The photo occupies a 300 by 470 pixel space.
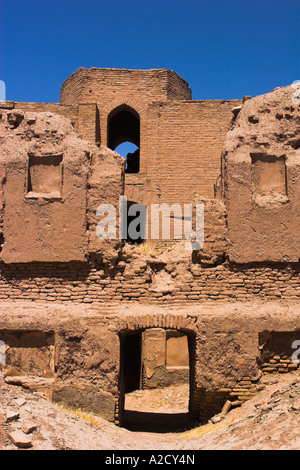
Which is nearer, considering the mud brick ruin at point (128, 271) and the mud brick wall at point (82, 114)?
the mud brick ruin at point (128, 271)

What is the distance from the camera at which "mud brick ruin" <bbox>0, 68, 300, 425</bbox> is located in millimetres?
7074

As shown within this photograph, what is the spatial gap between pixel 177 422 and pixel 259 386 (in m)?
2.75

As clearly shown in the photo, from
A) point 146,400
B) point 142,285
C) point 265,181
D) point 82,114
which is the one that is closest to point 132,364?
point 146,400

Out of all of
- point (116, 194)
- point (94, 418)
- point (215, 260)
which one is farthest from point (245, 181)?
point (94, 418)

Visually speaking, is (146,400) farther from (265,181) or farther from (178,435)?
(265,181)

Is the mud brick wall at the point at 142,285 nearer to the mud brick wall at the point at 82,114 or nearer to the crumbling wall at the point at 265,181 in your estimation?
the crumbling wall at the point at 265,181

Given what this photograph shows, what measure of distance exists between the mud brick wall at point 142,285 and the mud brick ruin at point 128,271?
0.05ft

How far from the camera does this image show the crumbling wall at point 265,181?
7426 millimetres

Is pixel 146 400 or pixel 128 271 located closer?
pixel 128 271

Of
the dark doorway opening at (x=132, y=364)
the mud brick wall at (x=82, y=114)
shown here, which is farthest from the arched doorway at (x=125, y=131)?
the dark doorway opening at (x=132, y=364)


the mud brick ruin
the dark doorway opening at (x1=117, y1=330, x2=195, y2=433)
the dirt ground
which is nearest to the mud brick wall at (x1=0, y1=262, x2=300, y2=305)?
the mud brick ruin

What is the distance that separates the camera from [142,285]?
7.45m

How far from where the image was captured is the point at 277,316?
7168 millimetres

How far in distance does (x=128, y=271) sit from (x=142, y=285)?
12.1 inches
